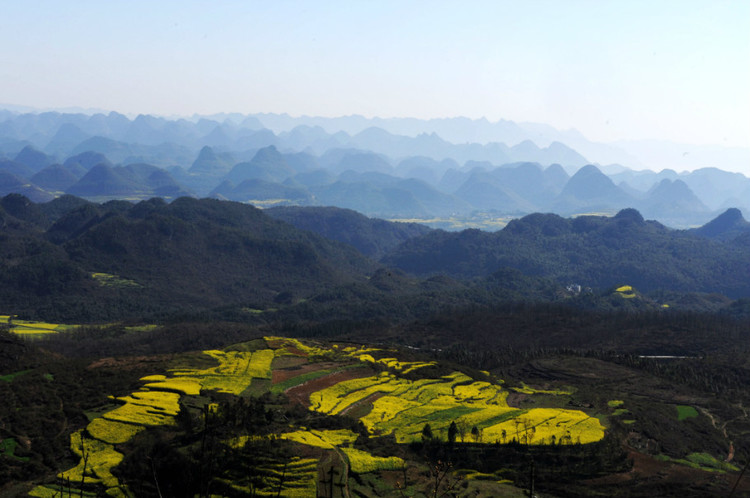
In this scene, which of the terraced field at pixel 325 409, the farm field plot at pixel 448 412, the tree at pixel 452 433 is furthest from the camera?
the farm field plot at pixel 448 412

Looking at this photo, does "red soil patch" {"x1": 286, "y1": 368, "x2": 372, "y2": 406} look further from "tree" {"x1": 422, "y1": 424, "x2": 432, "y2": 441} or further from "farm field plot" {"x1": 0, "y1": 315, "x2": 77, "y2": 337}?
"farm field plot" {"x1": 0, "y1": 315, "x2": 77, "y2": 337}

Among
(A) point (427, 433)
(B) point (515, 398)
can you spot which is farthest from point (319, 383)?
(B) point (515, 398)

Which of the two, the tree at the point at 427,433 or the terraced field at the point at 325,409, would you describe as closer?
the terraced field at the point at 325,409

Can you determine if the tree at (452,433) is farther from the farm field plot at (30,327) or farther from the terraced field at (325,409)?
the farm field plot at (30,327)

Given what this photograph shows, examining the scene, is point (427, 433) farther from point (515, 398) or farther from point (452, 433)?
point (515, 398)

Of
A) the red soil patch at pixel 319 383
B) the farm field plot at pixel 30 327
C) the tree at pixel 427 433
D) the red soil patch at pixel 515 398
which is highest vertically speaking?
the tree at pixel 427 433

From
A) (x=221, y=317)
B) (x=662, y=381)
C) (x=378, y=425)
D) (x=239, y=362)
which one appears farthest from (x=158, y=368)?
(x=221, y=317)

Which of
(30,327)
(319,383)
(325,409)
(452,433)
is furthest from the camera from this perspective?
(30,327)

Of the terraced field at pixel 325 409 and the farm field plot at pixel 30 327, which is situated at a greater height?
the terraced field at pixel 325 409

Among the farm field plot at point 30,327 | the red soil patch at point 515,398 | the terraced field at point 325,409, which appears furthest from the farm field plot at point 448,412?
the farm field plot at point 30,327

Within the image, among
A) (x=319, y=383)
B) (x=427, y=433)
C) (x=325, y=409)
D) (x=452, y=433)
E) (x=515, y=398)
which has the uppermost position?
(x=452, y=433)

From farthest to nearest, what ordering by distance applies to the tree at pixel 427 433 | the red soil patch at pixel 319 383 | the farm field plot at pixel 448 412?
the red soil patch at pixel 319 383 → the farm field plot at pixel 448 412 → the tree at pixel 427 433
